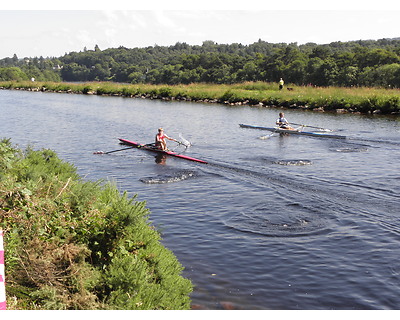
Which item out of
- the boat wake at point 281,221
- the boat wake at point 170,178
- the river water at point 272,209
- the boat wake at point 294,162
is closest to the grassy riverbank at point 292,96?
the river water at point 272,209

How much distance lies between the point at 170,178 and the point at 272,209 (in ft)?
21.3

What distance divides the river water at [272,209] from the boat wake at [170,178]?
47mm

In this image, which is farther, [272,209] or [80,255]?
[272,209]

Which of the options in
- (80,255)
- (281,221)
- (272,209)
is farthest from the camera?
(272,209)

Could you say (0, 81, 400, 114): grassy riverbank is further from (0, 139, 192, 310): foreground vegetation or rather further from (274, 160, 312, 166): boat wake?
(0, 139, 192, 310): foreground vegetation

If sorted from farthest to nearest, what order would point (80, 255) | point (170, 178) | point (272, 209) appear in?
point (170, 178)
point (272, 209)
point (80, 255)

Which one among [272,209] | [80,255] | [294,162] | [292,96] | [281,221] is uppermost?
[292,96]

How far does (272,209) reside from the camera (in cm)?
1647

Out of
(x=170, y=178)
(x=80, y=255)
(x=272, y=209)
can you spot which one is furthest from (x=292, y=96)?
(x=80, y=255)

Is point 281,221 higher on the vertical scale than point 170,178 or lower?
lower

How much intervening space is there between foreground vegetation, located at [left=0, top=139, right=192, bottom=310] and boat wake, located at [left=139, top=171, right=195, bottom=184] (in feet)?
30.7

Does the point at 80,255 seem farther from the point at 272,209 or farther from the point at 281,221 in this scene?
the point at 272,209

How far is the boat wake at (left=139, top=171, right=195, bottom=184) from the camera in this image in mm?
21038

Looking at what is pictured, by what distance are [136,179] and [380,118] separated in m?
29.2
